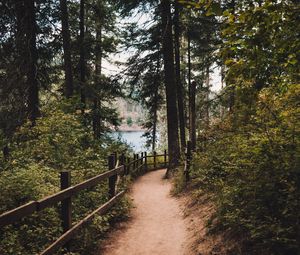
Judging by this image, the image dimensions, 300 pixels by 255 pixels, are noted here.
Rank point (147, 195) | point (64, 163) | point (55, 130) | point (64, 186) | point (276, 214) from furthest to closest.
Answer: point (147, 195) → point (55, 130) → point (64, 163) → point (64, 186) → point (276, 214)

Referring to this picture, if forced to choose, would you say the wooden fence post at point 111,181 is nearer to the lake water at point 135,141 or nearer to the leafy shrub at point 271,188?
the leafy shrub at point 271,188

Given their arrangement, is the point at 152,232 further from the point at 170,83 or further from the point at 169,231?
the point at 170,83

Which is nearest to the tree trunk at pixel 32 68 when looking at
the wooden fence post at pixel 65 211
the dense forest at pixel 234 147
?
the dense forest at pixel 234 147

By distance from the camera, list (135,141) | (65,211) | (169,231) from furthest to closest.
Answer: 1. (135,141)
2. (169,231)
3. (65,211)

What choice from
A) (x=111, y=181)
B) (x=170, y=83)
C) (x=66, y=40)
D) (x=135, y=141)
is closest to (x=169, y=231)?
(x=111, y=181)

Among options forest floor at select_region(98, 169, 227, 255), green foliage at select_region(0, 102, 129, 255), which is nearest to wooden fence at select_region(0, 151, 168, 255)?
green foliage at select_region(0, 102, 129, 255)

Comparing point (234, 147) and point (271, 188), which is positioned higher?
point (234, 147)

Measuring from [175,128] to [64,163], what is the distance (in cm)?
881

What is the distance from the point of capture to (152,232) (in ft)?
25.2

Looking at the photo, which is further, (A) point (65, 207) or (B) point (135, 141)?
(B) point (135, 141)

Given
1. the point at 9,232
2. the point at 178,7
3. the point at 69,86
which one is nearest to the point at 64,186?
the point at 9,232

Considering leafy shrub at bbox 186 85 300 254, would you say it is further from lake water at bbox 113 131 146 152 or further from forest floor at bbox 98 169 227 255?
lake water at bbox 113 131 146 152

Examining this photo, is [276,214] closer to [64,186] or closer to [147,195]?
[64,186]

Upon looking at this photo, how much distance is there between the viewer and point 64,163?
8.59 metres
